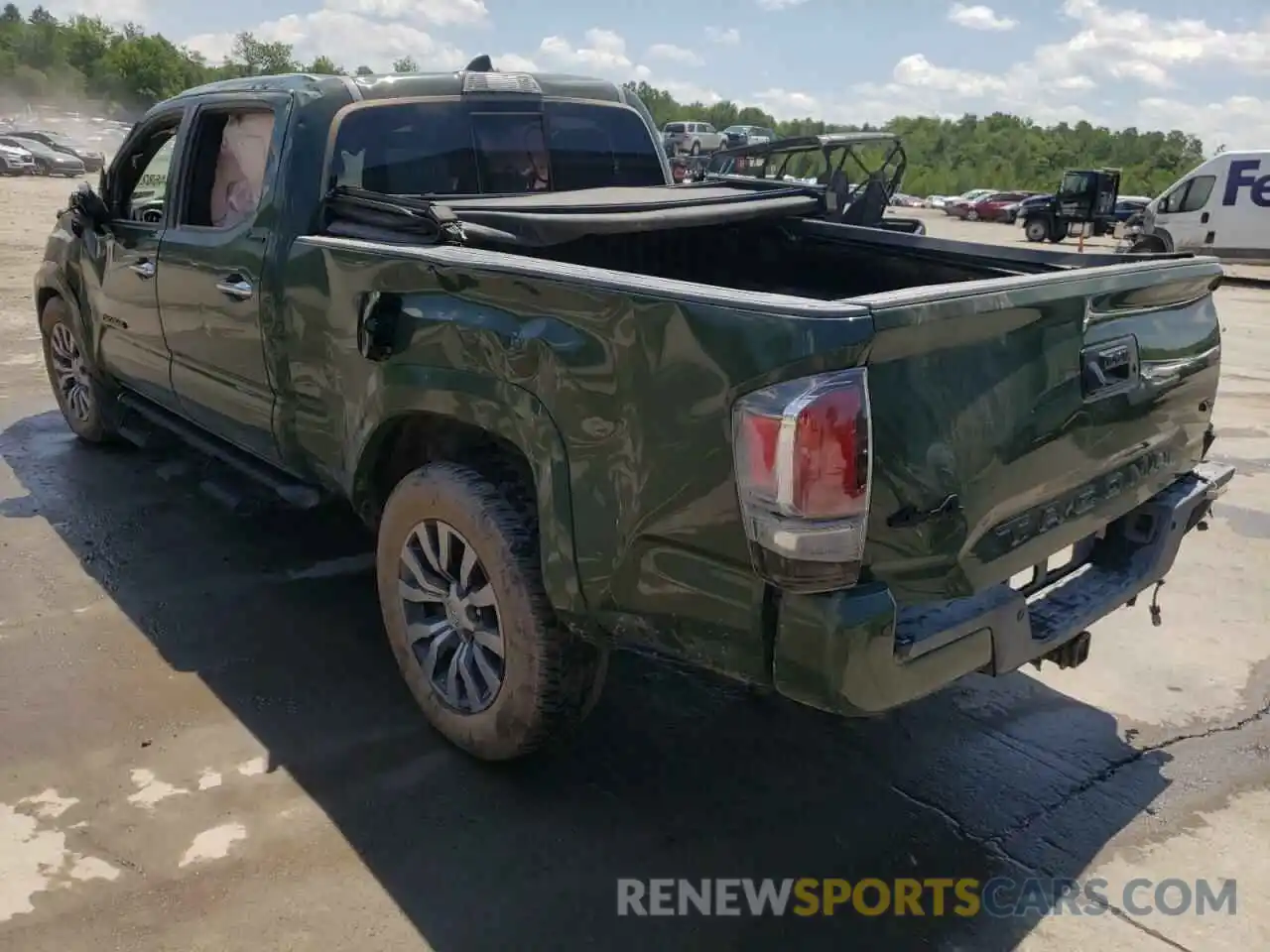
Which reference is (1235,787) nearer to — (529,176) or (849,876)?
(849,876)

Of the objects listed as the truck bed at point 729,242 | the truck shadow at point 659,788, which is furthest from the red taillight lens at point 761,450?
the truck bed at point 729,242

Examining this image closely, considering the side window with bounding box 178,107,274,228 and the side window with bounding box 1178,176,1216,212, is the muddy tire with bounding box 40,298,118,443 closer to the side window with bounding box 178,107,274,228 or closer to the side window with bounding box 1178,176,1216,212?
the side window with bounding box 178,107,274,228

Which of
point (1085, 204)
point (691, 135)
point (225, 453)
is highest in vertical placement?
point (691, 135)

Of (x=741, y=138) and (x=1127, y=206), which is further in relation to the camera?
(x=1127, y=206)

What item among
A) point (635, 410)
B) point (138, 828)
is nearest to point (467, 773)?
point (138, 828)

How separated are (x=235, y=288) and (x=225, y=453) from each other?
81 centimetres

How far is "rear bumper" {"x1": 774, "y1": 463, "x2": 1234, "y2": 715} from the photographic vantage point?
7.16 ft

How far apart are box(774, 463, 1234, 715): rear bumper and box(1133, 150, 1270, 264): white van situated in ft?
57.8

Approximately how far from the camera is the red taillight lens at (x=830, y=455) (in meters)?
2.11

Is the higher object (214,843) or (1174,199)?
(1174,199)

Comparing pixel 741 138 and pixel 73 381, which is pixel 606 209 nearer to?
pixel 73 381

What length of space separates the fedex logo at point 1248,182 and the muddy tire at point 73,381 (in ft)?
60.5

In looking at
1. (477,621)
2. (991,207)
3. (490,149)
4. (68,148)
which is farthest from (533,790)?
(991,207)

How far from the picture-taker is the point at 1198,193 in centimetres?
1866
